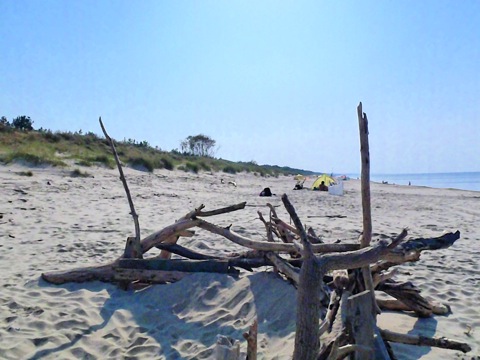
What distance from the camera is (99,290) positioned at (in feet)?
15.2

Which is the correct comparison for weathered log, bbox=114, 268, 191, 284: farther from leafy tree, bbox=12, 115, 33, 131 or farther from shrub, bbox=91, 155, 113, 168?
leafy tree, bbox=12, 115, 33, 131

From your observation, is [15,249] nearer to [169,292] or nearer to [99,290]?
[99,290]

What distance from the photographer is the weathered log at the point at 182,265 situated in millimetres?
4668

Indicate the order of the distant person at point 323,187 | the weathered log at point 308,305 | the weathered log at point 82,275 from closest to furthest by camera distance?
the weathered log at point 308,305
the weathered log at point 82,275
the distant person at point 323,187

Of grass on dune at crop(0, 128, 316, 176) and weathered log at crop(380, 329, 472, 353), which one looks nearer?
weathered log at crop(380, 329, 472, 353)

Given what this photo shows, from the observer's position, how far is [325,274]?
2.45 metres

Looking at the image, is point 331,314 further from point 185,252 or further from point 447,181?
point 447,181

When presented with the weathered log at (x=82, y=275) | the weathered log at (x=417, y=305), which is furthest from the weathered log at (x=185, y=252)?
the weathered log at (x=417, y=305)

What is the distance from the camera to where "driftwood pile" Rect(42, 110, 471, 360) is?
6.62 ft

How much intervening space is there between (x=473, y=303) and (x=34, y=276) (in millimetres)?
5046

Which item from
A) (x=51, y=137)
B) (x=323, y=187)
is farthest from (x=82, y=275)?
(x=51, y=137)

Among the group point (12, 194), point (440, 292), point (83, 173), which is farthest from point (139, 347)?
point (83, 173)

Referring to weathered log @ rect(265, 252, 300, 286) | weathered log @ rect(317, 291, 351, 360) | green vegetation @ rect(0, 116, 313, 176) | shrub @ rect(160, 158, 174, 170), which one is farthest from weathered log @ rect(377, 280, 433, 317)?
shrub @ rect(160, 158, 174, 170)

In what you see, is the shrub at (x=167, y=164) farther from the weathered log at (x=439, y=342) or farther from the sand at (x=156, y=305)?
the weathered log at (x=439, y=342)
